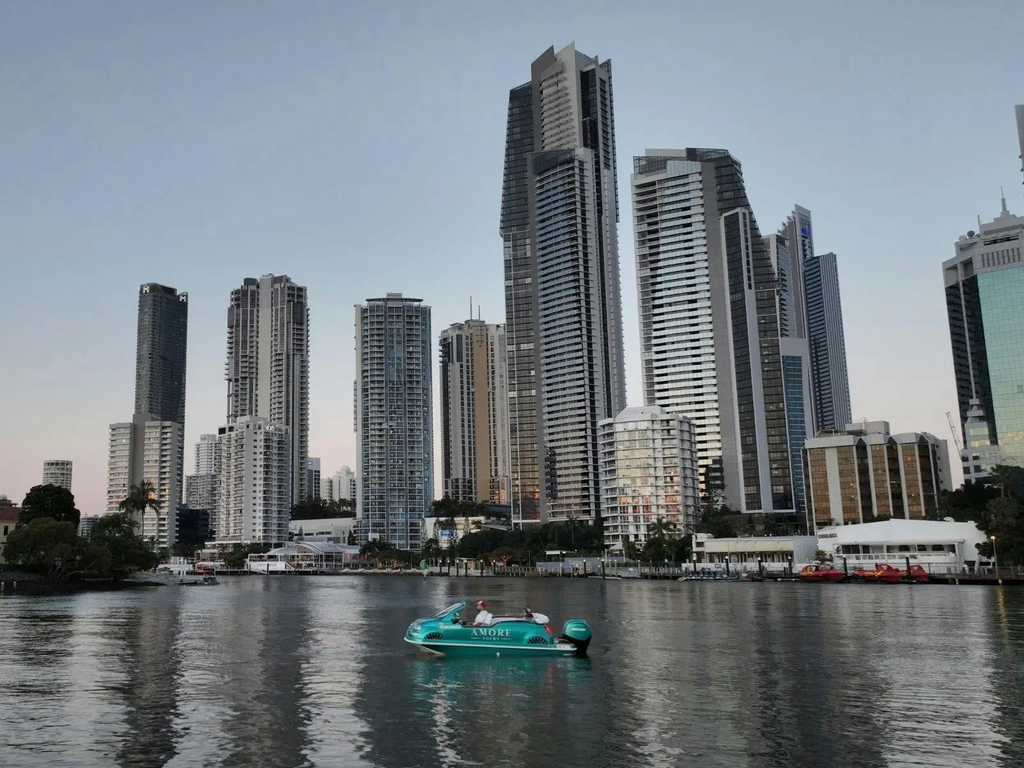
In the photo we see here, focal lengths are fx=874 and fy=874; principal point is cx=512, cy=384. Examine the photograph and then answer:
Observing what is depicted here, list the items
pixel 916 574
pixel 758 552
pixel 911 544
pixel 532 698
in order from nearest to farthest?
pixel 532 698 < pixel 916 574 < pixel 911 544 < pixel 758 552

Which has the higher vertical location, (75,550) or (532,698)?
(75,550)

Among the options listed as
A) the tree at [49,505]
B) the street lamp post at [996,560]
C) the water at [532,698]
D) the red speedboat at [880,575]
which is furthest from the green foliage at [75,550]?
the street lamp post at [996,560]

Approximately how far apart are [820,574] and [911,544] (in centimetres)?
2194

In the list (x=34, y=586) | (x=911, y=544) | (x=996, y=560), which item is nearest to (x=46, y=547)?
(x=34, y=586)

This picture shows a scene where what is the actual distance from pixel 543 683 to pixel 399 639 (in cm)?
2343

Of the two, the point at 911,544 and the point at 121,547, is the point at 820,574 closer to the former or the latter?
the point at 911,544

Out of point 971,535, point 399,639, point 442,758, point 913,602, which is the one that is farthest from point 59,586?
point 971,535

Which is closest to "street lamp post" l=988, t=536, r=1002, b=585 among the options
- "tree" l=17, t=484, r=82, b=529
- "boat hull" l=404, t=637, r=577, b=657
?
"boat hull" l=404, t=637, r=577, b=657

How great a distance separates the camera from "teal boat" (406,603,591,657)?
48188 mm

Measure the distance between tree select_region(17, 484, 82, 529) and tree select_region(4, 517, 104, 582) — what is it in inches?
765

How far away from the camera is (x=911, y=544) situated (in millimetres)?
160500

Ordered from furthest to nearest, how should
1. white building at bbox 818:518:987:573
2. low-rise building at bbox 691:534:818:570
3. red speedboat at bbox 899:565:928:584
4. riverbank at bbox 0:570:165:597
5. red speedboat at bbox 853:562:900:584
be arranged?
low-rise building at bbox 691:534:818:570, white building at bbox 818:518:987:573, red speedboat at bbox 853:562:900:584, red speedboat at bbox 899:565:928:584, riverbank at bbox 0:570:165:597

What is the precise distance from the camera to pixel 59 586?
140125 mm

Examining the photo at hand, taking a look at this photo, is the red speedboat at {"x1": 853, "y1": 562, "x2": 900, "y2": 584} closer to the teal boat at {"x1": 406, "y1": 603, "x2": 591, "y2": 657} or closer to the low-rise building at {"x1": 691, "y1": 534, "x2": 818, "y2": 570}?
the low-rise building at {"x1": 691, "y1": 534, "x2": 818, "y2": 570}
